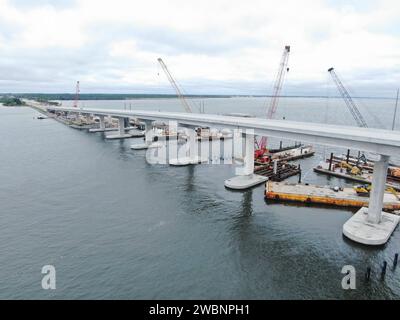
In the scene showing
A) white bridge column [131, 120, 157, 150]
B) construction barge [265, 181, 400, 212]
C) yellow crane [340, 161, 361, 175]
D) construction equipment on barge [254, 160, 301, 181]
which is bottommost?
construction barge [265, 181, 400, 212]

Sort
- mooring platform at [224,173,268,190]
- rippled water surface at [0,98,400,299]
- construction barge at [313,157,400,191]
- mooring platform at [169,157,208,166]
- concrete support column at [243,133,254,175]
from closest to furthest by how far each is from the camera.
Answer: rippled water surface at [0,98,400,299], mooring platform at [224,173,268,190], concrete support column at [243,133,254,175], construction barge at [313,157,400,191], mooring platform at [169,157,208,166]

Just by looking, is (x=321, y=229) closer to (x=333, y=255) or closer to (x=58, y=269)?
(x=333, y=255)

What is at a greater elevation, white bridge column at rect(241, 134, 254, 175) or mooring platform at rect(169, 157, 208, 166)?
white bridge column at rect(241, 134, 254, 175)

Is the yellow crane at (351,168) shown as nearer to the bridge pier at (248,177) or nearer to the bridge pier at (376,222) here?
the bridge pier at (248,177)

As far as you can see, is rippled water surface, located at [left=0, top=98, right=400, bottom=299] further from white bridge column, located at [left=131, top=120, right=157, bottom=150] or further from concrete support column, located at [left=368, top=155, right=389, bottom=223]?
white bridge column, located at [left=131, top=120, right=157, bottom=150]

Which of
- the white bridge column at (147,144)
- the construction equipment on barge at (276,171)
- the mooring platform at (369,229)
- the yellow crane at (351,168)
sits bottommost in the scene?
the mooring platform at (369,229)

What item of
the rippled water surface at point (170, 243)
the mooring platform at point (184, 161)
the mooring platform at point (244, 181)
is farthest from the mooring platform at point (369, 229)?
the mooring platform at point (184, 161)

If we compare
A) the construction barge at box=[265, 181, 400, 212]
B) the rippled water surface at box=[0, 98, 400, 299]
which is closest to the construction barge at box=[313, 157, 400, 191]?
the rippled water surface at box=[0, 98, 400, 299]

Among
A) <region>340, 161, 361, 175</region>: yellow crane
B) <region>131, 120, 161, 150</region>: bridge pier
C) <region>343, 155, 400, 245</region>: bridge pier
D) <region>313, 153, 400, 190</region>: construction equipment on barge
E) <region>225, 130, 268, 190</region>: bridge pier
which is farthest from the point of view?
<region>131, 120, 161, 150</region>: bridge pier
